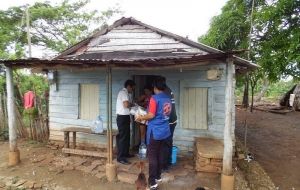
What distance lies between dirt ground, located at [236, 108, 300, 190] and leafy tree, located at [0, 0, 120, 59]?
951cm

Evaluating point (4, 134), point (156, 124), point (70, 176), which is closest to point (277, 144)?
point (156, 124)

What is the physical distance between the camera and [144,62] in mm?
5645

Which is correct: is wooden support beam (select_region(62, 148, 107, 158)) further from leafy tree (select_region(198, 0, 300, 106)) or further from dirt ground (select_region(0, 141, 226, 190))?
leafy tree (select_region(198, 0, 300, 106))

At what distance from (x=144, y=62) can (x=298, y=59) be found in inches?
308

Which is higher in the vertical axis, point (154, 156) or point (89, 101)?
point (89, 101)

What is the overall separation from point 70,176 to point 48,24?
1069cm

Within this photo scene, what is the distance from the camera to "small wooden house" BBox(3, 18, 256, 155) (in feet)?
24.1

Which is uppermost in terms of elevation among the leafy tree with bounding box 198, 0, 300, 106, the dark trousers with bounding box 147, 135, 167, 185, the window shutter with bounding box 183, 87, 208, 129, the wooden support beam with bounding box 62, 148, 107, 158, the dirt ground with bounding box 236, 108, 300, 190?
the leafy tree with bounding box 198, 0, 300, 106

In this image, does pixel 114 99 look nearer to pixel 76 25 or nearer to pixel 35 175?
pixel 35 175

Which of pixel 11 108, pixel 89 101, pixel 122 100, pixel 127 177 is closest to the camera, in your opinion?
pixel 127 177

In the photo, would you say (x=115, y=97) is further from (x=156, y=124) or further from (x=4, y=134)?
(x=4, y=134)

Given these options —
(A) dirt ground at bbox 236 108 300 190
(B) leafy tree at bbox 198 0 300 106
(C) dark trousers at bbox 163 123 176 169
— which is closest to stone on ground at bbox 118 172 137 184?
(C) dark trousers at bbox 163 123 176 169

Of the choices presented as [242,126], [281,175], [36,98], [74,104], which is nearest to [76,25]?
[36,98]

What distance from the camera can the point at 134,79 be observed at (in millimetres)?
8164
